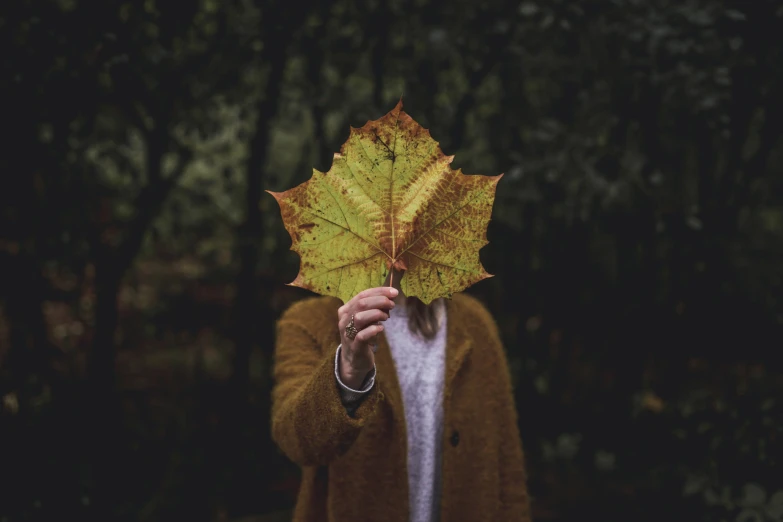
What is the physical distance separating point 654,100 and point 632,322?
45.9 inches

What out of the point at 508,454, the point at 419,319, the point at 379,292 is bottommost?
the point at 508,454

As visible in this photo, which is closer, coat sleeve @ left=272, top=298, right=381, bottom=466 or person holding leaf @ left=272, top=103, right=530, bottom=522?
person holding leaf @ left=272, top=103, right=530, bottom=522

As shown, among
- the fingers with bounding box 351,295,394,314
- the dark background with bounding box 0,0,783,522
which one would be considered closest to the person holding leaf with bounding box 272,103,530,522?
the fingers with bounding box 351,295,394,314

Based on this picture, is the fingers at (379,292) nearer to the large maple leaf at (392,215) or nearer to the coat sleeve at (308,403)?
the large maple leaf at (392,215)

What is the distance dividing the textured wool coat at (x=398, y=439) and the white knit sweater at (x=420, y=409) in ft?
0.12

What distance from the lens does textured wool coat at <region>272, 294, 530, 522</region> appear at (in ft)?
4.61

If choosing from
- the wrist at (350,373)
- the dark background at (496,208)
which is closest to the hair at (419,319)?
the wrist at (350,373)

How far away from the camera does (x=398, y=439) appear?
140cm

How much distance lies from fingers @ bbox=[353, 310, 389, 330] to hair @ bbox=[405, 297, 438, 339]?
0.52 metres

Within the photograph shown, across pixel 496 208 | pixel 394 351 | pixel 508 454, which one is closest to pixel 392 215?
pixel 394 351

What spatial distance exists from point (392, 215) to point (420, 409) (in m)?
0.65

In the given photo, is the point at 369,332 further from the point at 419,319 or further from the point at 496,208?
the point at 496,208

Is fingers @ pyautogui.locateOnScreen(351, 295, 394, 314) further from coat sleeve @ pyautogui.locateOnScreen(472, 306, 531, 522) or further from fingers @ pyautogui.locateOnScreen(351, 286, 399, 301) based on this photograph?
coat sleeve @ pyautogui.locateOnScreen(472, 306, 531, 522)

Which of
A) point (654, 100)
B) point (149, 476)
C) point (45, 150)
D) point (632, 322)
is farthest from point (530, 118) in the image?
point (149, 476)
